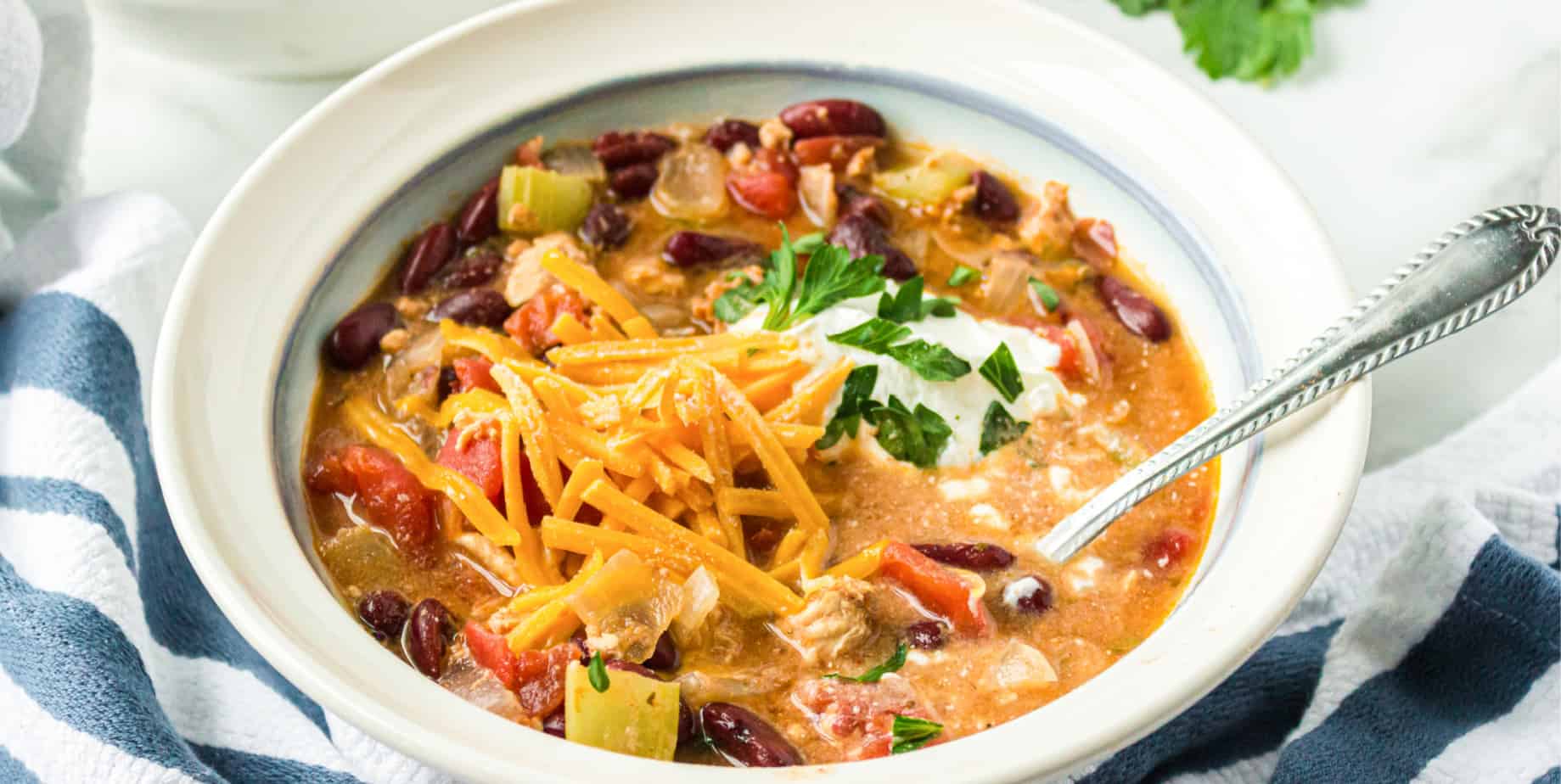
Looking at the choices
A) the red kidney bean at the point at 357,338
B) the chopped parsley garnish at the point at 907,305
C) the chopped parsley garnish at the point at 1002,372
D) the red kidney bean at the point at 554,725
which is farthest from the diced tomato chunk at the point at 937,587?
the red kidney bean at the point at 357,338

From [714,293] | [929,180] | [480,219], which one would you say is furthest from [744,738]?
[929,180]

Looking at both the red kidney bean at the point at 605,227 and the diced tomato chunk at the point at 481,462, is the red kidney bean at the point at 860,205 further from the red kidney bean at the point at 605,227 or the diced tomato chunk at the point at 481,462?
the diced tomato chunk at the point at 481,462

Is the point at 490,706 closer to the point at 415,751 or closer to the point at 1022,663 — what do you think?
the point at 415,751

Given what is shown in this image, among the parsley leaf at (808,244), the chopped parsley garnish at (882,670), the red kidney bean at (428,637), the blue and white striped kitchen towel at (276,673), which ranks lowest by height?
the blue and white striped kitchen towel at (276,673)

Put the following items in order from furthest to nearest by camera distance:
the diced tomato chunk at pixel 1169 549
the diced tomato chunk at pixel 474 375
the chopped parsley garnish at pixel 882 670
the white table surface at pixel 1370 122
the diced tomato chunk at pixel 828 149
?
the white table surface at pixel 1370 122 → the diced tomato chunk at pixel 828 149 → the diced tomato chunk at pixel 474 375 → the diced tomato chunk at pixel 1169 549 → the chopped parsley garnish at pixel 882 670

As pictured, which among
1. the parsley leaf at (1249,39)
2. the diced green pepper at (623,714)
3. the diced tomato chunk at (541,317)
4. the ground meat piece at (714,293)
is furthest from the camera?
the parsley leaf at (1249,39)

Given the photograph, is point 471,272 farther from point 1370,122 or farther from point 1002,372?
point 1370,122

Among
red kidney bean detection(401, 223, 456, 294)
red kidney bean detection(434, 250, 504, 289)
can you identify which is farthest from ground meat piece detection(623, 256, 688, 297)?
red kidney bean detection(401, 223, 456, 294)
